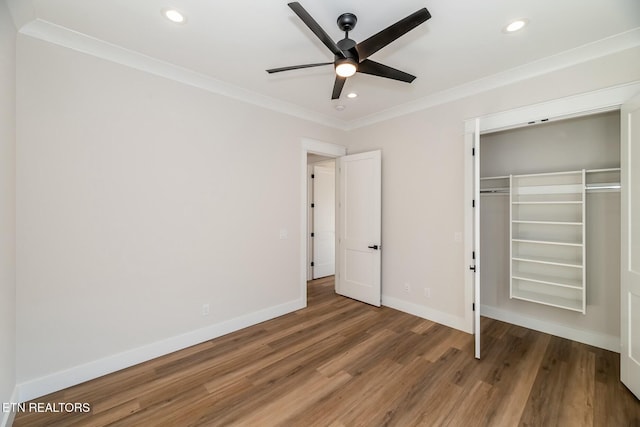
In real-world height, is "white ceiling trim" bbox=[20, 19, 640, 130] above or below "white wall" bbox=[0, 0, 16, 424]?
above

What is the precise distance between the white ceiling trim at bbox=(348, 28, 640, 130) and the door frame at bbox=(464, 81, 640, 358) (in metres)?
0.31

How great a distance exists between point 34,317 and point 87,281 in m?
0.39

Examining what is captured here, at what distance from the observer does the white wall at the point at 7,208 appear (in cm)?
171

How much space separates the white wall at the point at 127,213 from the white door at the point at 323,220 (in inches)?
82.4

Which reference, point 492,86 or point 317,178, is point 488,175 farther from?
point 317,178

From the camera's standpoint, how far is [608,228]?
2838mm

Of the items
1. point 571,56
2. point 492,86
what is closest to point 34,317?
point 492,86

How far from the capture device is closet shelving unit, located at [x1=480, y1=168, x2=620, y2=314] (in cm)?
289

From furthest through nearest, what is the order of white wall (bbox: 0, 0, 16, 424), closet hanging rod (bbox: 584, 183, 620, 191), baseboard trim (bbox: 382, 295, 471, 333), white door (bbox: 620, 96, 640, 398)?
baseboard trim (bbox: 382, 295, 471, 333) < closet hanging rod (bbox: 584, 183, 620, 191) < white door (bbox: 620, 96, 640, 398) < white wall (bbox: 0, 0, 16, 424)

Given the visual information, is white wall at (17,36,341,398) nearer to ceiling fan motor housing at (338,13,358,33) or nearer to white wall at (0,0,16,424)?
white wall at (0,0,16,424)

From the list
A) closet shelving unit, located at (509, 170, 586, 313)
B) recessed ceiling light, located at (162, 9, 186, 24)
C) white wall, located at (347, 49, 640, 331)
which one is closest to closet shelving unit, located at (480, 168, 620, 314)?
closet shelving unit, located at (509, 170, 586, 313)

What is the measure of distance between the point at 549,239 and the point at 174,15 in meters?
4.41

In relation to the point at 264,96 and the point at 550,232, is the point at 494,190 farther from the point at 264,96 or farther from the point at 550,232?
the point at 264,96

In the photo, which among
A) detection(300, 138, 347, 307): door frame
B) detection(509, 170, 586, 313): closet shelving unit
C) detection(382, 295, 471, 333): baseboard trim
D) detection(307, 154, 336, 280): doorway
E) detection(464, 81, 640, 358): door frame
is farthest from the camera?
detection(307, 154, 336, 280): doorway
